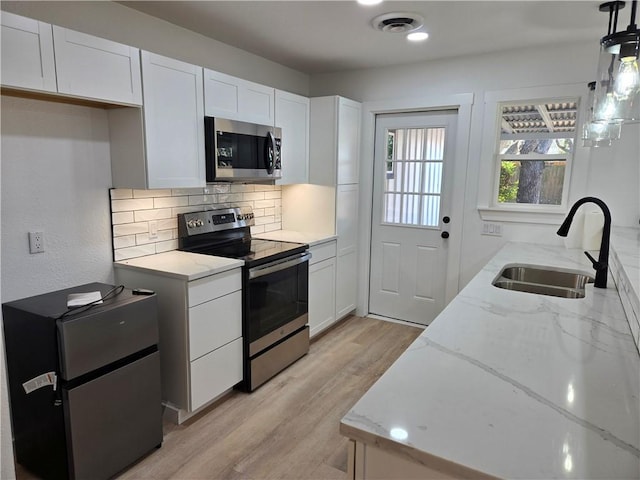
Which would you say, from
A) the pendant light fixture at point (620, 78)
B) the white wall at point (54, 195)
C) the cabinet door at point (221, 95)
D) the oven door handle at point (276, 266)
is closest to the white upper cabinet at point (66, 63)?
the white wall at point (54, 195)

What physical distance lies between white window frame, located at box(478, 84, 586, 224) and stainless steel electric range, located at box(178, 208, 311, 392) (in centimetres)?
162

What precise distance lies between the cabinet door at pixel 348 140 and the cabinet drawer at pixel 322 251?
57 cm

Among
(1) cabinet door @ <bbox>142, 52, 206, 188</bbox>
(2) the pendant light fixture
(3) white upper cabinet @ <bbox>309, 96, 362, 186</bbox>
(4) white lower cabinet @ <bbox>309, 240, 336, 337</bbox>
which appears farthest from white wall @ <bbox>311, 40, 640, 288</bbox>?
(1) cabinet door @ <bbox>142, 52, 206, 188</bbox>

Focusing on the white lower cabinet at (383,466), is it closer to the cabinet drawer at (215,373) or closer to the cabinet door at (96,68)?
the cabinet drawer at (215,373)

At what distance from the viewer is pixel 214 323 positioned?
2539 millimetres

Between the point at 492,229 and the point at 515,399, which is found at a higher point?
the point at 492,229

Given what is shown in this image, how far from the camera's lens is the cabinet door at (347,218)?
380 centimetres

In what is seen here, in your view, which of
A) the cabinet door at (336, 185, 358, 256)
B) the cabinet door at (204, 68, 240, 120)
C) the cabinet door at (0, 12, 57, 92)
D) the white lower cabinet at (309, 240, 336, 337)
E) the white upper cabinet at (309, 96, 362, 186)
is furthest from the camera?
the cabinet door at (336, 185, 358, 256)

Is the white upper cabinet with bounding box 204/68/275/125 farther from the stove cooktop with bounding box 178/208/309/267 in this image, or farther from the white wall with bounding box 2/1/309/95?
the stove cooktop with bounding box 178/208/309/267

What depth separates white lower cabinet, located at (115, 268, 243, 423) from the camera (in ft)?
7.82

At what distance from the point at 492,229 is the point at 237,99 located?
7.57ft

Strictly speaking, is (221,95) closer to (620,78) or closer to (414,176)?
(414,176)

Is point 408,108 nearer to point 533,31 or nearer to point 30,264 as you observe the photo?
point 533,31

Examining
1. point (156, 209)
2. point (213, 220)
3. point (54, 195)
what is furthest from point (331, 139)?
point (54, 195)
